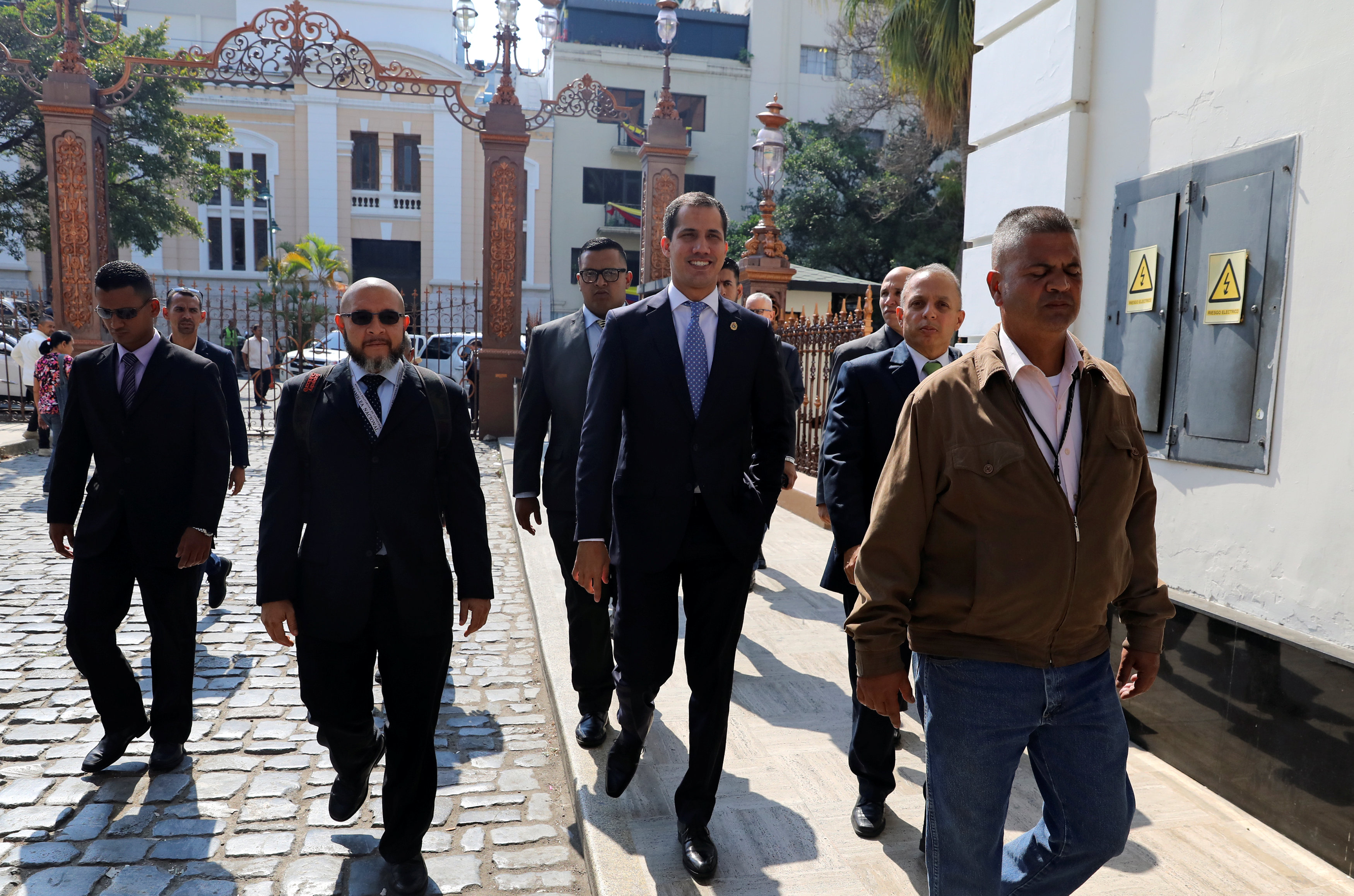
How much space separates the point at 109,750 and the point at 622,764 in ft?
7.27

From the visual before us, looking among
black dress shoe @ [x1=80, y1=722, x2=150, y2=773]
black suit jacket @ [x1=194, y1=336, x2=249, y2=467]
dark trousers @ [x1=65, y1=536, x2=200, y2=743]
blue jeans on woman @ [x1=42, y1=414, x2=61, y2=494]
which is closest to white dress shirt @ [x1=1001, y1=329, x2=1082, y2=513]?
dark trousers @ [x1=65, y1=536, x2=200, y2=743]

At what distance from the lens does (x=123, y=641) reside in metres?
5.74

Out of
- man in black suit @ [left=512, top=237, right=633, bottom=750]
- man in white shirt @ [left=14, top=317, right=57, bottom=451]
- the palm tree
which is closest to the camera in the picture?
man in black suit @ [left=512, top=237, right=633, bottom=750]

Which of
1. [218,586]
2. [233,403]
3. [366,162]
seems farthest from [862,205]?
[218,586]

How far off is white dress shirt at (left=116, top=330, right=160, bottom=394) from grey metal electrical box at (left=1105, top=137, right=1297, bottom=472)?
443cm

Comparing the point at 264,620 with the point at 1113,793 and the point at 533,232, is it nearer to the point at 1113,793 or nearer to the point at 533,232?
the point at 1113,793

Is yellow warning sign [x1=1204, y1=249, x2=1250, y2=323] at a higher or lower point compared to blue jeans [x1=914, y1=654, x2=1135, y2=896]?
higher

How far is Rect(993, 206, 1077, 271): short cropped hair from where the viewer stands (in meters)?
2.22

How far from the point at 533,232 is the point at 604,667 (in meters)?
35.0

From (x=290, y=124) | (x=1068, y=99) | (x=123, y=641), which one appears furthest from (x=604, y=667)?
(x=290, y=124)

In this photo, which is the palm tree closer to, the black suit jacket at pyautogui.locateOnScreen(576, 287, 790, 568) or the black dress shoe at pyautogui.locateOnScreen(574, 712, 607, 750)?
the black suit jacket at pyautogui.locateOnScreen(576, 287, 790, 568)

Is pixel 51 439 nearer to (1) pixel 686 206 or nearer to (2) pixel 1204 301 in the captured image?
(1) pixel 686 206

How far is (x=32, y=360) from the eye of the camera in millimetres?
15641

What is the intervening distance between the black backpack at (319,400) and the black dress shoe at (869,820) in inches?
77.9
